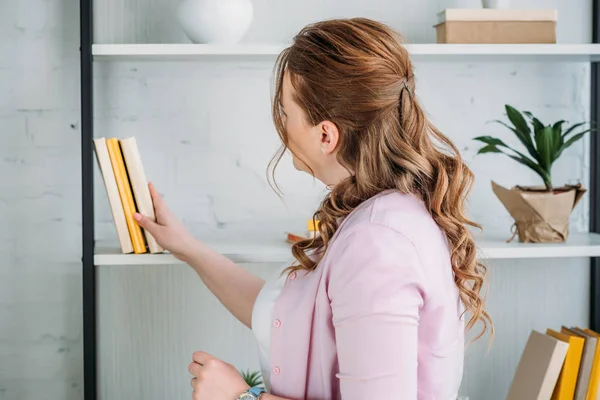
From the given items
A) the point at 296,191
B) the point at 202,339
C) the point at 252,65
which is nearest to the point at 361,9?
the point at 252,65

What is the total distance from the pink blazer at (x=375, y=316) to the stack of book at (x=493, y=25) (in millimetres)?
658

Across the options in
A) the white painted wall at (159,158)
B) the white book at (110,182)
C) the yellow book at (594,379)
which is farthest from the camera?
the white painted wall at (159,158)

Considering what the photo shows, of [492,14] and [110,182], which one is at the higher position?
[492,14]

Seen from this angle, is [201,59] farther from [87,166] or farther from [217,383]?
[217,383]

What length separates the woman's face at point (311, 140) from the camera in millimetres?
1062

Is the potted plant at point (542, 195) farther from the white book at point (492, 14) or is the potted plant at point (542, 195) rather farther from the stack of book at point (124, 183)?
the stack of book at point (124, 183)

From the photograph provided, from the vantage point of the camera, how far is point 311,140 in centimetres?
108

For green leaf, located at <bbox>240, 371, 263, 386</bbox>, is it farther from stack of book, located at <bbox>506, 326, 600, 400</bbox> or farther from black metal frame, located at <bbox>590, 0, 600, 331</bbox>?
black metal frame, located at <bbox>590, 0, 600, 331</bbox>

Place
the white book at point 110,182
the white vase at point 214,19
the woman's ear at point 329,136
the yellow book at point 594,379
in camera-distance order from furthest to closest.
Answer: the yellow book at point 594,379
the white vase at point 214,19
the white book at point 110,182
the woman's ear at point 329,136

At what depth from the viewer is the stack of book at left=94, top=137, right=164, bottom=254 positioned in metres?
1.39

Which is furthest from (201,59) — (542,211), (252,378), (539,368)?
(539,368)

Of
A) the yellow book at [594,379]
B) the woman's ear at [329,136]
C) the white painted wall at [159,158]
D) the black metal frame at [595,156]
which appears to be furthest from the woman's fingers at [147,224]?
the black metal frame at [595,156]

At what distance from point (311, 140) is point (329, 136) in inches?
1.4

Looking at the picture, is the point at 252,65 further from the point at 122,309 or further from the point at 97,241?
the point at 122,309
